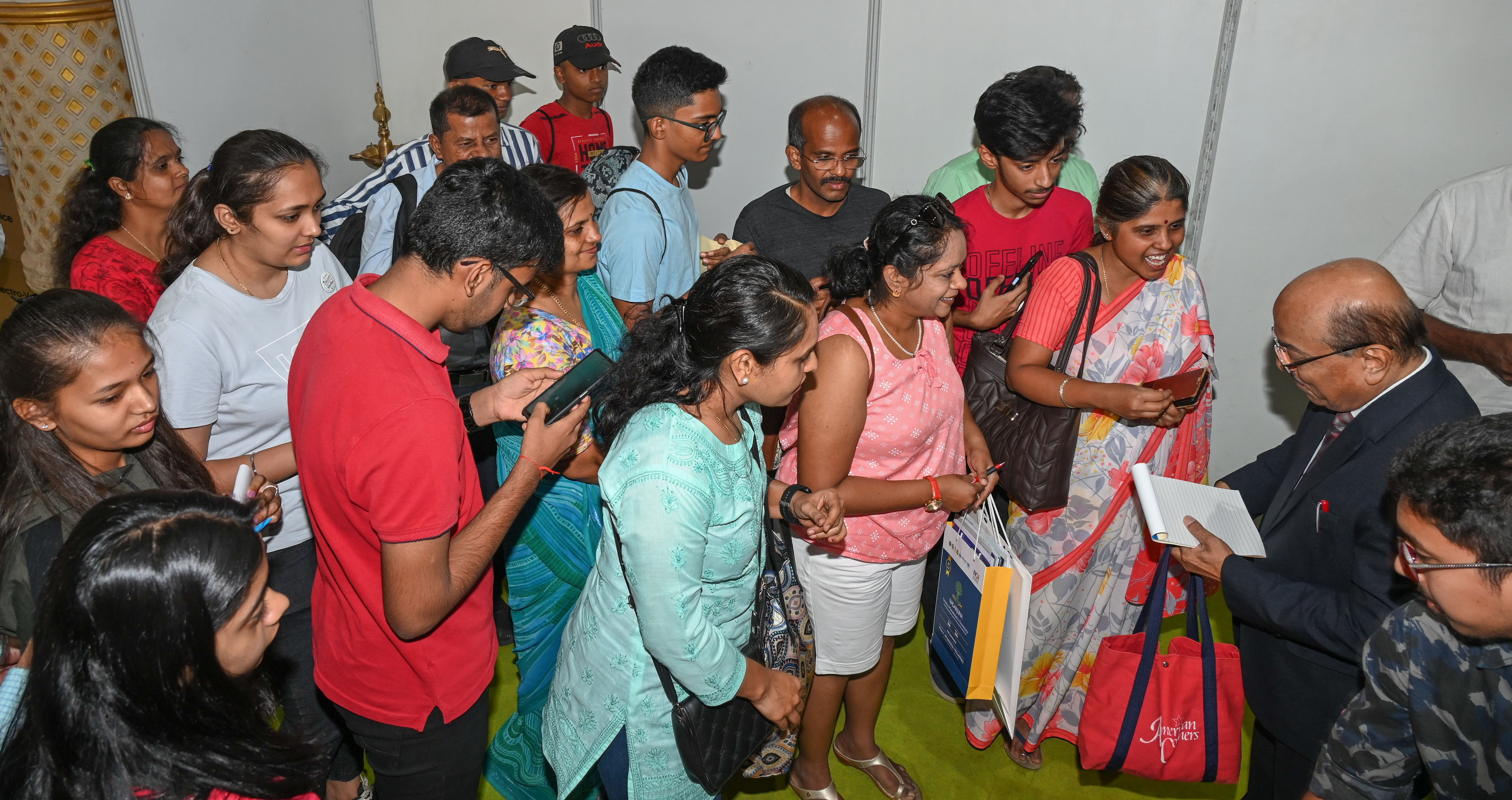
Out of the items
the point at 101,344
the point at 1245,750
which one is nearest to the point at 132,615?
the point at 101,344

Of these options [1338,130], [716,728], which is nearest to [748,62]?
[1338,130]

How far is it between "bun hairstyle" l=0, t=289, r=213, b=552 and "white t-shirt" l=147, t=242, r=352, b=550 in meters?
0.24

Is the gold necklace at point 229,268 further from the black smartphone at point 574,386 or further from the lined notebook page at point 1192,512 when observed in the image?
the lined notebook page at point 1192,512

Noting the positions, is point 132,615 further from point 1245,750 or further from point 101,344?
point 1245,750

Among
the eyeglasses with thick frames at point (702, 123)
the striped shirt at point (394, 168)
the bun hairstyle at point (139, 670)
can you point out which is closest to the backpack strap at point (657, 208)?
the eyeglasses with thick frames at point (702, 123)

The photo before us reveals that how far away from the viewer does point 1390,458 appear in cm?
181

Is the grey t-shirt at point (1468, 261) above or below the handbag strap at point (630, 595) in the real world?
above

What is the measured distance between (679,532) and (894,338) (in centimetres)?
96

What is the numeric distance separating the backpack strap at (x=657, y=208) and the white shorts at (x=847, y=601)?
3.67ft

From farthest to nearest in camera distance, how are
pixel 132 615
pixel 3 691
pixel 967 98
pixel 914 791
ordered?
pixel 967 98
pixel 914 791
pixel 3 691
pixel 132 615

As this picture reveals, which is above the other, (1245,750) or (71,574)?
(71,574)

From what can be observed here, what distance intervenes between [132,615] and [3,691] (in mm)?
399

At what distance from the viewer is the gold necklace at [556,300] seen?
92.4 inches

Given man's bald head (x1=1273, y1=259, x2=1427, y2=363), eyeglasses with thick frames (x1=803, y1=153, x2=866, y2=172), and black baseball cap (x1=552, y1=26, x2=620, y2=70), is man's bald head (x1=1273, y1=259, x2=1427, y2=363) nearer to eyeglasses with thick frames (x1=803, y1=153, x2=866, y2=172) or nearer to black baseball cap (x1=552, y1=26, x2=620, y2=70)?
eyeglasses with thick frames (x1=803, y1=153, x2=866, y2=172)
